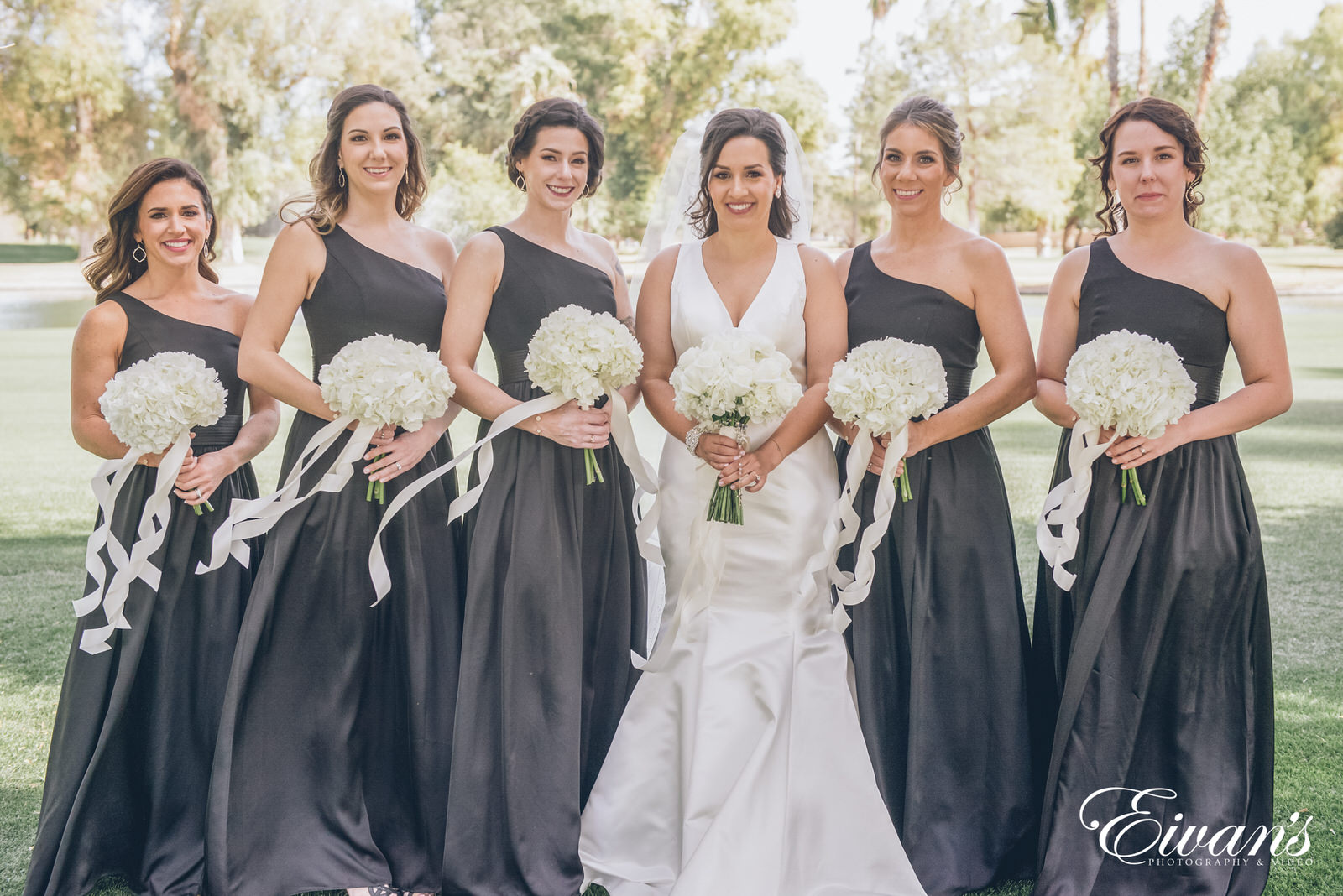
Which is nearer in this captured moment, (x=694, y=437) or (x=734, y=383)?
(x=734, y=383)

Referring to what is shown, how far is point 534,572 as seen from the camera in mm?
4168

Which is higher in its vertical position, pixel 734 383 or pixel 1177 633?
pixel 734 383

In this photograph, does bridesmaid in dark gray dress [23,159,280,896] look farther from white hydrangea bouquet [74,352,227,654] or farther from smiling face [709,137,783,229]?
smiling face [709,137,783,229]

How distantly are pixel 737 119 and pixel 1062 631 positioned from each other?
2333 mm

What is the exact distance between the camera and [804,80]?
38375 millimetres

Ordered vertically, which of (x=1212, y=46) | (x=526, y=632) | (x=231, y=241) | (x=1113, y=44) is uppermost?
(x=1113, y=44)

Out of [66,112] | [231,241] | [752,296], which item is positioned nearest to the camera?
[752,296]

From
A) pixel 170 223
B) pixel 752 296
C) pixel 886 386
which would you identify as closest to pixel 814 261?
pixel 752 296

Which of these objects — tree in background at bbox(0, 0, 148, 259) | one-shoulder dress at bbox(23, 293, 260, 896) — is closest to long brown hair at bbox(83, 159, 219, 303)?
one-shoulder dress at bbox(23, 293, 260, 896)

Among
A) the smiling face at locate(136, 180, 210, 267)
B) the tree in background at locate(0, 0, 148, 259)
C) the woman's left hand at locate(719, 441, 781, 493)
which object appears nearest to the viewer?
the woman's left hand at locate(719, 441, 781, 493)

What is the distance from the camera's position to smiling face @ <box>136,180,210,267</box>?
170 inches

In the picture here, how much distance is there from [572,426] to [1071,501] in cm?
185

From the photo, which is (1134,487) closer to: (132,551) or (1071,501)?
(1071,501)

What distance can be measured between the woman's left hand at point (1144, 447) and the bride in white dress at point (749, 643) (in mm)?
1084
